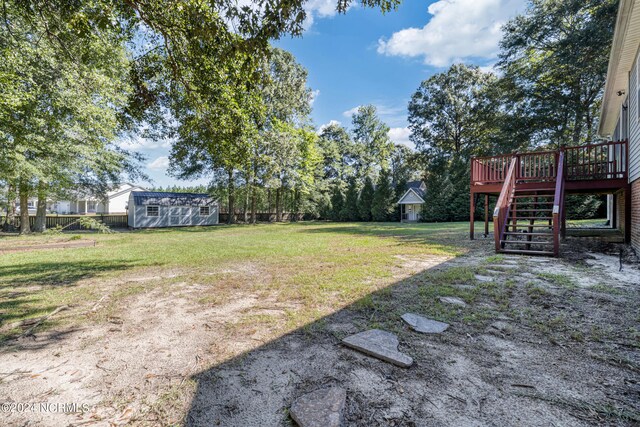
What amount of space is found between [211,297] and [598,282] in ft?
16.8

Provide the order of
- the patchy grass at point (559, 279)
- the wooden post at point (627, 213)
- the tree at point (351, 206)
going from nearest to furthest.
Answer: the patchy grass at point (559, 279) < the wooden post at point (627, 213) < the tree at point (351, 206)

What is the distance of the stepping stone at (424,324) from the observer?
2589mm

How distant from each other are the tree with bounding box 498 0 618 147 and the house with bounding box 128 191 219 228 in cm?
2480

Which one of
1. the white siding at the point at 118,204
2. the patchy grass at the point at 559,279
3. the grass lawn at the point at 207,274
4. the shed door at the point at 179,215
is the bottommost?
the grass lawn at the point at 207,274

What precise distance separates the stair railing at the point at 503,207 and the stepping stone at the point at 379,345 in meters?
4.63

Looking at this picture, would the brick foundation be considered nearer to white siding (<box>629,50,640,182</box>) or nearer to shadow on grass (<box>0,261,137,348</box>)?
white siding (<box>629,50,640,182</box>)

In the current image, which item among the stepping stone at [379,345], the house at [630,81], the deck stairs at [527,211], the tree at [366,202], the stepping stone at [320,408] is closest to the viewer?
the stepping stone at [320,408]

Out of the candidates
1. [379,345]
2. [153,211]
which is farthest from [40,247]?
[153,211]

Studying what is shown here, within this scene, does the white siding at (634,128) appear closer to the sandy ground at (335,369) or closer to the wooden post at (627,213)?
the wooden post at (627,213)

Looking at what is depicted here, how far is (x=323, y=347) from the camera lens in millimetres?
2328

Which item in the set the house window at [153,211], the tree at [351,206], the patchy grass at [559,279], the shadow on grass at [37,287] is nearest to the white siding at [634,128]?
the patchy grass at [559,279]

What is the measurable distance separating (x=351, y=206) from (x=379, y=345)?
25974mm

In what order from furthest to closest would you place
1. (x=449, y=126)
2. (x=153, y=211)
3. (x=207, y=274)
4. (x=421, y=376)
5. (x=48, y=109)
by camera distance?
(x=449, y=126) → (x=153, y=211) → (x=48, y=109) → (x=207, y=274) → (x=421, y=376)

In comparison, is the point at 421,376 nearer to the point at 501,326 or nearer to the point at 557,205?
the point at 501,326
